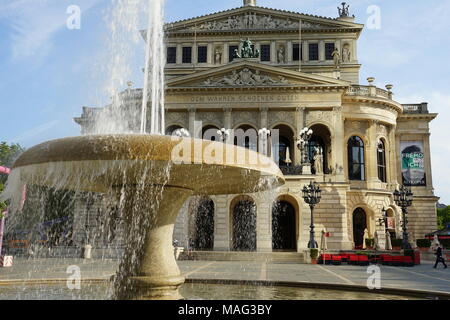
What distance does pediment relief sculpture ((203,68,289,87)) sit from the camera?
3678cm

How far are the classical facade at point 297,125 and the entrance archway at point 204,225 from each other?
89 millimetres

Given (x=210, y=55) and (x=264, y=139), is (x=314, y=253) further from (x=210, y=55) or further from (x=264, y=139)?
(x=210, y=55)

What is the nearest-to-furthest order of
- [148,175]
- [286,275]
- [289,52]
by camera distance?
[148,175], [286,275], [289,52]

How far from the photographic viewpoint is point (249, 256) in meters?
27.4

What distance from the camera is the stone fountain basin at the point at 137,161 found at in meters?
6.01

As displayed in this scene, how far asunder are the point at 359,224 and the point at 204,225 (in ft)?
43.7

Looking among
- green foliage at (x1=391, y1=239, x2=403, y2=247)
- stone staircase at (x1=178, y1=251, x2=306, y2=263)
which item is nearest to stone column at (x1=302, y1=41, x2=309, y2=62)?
green foliage at (x1=391, y1=239, x2=403, y2=247)

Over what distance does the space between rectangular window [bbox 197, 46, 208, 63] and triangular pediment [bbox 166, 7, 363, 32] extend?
1.76 m

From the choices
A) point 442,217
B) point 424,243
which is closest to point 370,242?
point 424,243

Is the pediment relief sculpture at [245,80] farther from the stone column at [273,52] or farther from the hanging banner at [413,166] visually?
the hanging banner at [413,166]

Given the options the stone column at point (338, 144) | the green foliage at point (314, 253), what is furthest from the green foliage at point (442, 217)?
the green foliage at point (314, 253)

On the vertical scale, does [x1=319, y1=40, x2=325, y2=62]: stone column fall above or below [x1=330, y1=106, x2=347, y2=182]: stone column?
above

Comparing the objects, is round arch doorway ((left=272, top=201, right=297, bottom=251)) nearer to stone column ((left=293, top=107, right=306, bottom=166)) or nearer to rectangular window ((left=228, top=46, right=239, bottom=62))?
stone column ((left=293, top=107, right=306, bottom=166))

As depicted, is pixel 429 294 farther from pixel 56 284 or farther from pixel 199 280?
pixel 56 284
